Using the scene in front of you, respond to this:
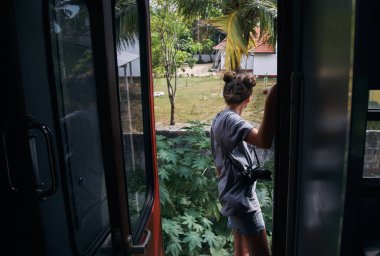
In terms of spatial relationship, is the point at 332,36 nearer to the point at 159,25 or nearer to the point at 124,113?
the point at 124,113

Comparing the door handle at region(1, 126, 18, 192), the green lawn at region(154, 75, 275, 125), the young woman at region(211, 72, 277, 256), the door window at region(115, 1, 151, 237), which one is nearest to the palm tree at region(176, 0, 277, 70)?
the green lawn at region(154, 75, 275, 125)

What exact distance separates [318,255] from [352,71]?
0.69m

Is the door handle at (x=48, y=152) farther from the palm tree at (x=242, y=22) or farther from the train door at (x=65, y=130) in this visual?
the palm tree at (x=242, y=22)

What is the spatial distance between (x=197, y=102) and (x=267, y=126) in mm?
7435

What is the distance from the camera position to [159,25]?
22.8ft

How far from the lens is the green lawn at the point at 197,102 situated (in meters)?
8.34

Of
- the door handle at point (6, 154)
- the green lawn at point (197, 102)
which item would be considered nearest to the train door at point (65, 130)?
the door handle at point (6, 154)

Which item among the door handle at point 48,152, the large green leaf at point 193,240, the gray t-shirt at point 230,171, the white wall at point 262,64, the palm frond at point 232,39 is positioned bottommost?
the large green leaf at point 193,240

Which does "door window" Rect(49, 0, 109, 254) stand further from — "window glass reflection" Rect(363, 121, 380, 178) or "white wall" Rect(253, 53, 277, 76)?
"white wall" Rect(253, 53, 277, 76)

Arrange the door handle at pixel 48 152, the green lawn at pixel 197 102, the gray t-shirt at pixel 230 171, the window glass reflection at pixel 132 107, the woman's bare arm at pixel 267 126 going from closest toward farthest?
the door handle at pixel 48 152 → the window glass reflection at pixel 132 107 → the woman's bare arm at pixel 267 126 → the gray t-shirt at pixel 230 171 → the green lawn at pixel 197 102

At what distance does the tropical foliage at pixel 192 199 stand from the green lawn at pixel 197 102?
325 centimetres

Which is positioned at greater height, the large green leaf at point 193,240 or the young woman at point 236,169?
the young woman at point 236,169

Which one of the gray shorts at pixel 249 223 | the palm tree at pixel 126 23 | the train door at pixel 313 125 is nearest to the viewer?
the train door at pixel 313 125

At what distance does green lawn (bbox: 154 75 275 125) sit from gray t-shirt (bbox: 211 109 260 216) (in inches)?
213
